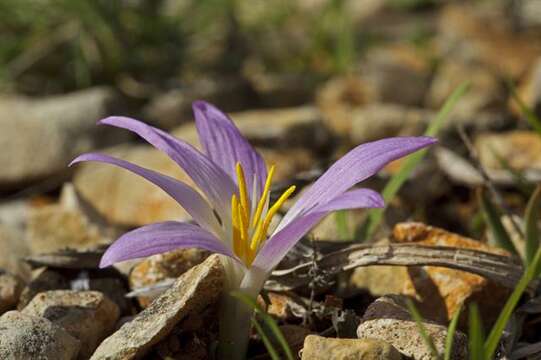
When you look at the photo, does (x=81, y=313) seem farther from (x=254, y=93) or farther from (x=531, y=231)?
(x=254, y=93)

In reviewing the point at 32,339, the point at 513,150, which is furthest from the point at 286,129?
the point at 32,339

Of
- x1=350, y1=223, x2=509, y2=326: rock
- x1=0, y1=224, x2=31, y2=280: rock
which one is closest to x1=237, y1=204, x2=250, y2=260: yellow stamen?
x1=350, y1=223, x2=509, y2=326: rock

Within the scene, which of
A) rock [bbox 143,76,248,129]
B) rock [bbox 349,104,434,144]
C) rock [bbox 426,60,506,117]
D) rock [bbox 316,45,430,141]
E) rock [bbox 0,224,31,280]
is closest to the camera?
rock [bbox 0,224,31,280]

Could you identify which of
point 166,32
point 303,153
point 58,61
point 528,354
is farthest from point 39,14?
point 528,354

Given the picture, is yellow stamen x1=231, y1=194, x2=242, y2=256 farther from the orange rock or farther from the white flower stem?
the orange rock

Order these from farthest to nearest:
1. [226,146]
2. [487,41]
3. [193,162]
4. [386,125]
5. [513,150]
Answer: [487,41], [386,125], [513,150], [226,146], [193,162]
